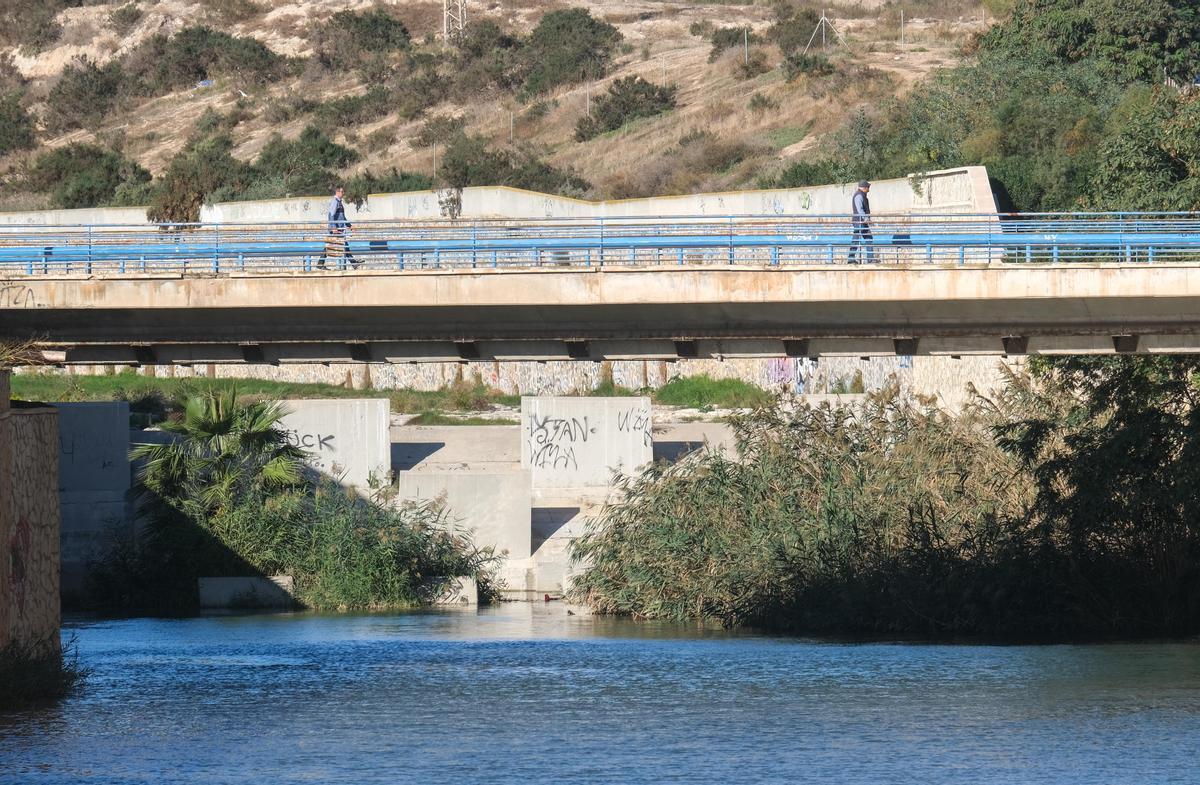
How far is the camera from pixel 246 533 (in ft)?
107

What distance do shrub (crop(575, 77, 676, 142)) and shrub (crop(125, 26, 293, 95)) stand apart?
75.4 feet

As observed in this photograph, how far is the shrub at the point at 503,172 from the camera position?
6316cm

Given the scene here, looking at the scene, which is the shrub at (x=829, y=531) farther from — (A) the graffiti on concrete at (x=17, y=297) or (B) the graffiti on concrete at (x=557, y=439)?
(A) the graffiti on concrete at (x=17, y=297)

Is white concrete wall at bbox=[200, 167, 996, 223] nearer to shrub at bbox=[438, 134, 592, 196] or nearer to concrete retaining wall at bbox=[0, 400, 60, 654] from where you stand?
shrub at bbox=[438, 134, 592, 196]

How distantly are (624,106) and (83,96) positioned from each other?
1293 inches

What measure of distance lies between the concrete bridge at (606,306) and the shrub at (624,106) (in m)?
45.9

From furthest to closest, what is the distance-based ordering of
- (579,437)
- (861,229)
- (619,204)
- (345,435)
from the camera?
1. (619,204)
2. (579,437)
3. (345,435)
4. (861,229)

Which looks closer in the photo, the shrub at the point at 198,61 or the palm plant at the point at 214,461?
the palm plant at the point at 214,461

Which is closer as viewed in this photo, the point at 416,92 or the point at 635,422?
the point at 635,422

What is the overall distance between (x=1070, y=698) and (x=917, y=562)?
695cm

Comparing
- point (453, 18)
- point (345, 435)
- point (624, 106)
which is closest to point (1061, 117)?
point (345, 435)

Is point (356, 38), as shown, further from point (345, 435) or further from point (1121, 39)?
point (345, 435)

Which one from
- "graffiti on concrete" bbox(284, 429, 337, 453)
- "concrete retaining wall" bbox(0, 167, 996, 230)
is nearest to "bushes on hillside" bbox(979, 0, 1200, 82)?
"concrete retaining wall" bbox(0, 167, 996, 230)

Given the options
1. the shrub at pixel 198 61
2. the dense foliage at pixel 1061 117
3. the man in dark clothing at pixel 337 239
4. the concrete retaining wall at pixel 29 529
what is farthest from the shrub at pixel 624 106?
the concrete retaining wall at pixel 29 529
